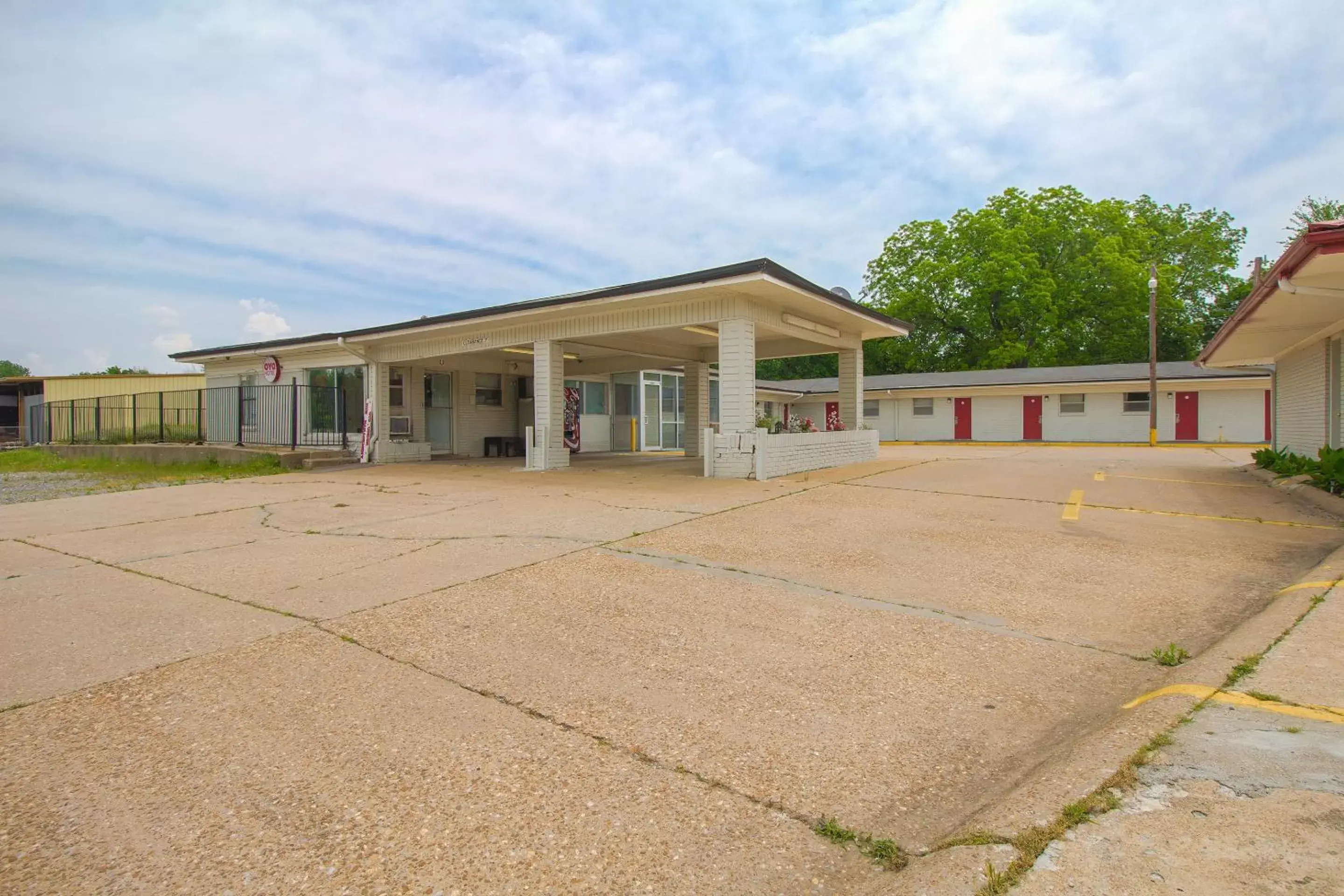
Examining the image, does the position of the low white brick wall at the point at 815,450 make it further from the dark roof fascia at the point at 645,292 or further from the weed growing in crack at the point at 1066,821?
the weed growing in crack at the point at 1066,821

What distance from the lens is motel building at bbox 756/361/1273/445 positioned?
2698 cm

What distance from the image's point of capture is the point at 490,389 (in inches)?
843

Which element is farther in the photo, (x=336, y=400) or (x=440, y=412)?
(x=440, y=412)

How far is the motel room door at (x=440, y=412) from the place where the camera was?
20.0 meters

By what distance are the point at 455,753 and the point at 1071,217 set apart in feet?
162

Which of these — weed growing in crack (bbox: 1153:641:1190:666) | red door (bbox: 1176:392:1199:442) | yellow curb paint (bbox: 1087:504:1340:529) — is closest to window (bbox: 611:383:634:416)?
yellow curb paint (bbox: 1087:504:1340:529)

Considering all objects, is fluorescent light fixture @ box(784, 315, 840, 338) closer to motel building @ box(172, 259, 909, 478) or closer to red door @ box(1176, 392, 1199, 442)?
motel building @ box(172, 259, 909, 478)

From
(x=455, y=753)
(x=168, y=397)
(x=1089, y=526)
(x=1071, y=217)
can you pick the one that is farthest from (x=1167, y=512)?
(x=1071, y=217)

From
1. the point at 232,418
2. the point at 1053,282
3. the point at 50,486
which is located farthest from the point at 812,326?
the point at 1053,282

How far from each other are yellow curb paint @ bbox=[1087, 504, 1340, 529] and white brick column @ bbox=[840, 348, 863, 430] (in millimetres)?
8548

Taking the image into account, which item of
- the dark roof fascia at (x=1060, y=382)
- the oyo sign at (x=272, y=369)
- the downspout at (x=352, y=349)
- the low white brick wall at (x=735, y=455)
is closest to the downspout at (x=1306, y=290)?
the low white brick wall at (x=735, y=455)

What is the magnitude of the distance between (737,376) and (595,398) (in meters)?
10.7

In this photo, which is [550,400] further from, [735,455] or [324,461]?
[324,461]

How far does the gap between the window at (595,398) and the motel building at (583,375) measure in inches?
1.8
